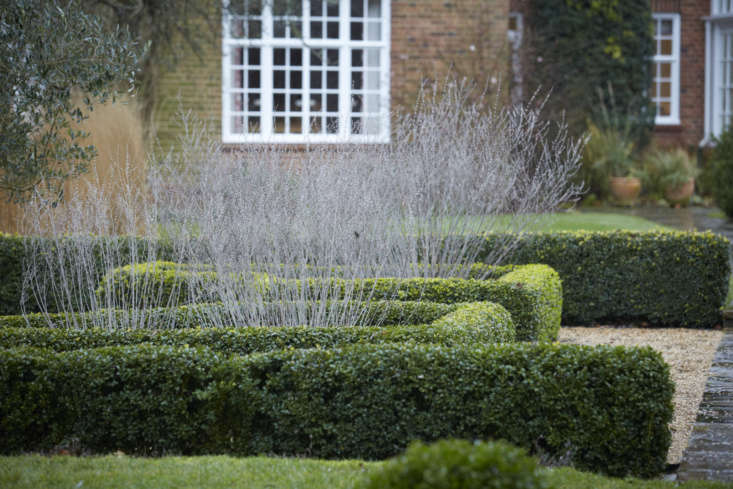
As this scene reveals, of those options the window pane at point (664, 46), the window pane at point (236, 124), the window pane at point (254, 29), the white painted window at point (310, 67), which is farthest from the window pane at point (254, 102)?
the window pane at point (664, 46)

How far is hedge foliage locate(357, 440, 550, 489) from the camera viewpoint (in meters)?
1.99

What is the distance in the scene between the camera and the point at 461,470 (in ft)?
6.59

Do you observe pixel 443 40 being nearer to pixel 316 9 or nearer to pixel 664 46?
pixel 316 9

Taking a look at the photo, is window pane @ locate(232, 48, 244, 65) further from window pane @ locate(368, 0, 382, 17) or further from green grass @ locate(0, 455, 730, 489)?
green grass @ locate(0, 455, 730, 489)

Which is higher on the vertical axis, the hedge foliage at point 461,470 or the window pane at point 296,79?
the window pane at point 296,79

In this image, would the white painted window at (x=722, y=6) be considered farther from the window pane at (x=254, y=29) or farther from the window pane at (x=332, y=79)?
the window pane at (x=254, y=29)

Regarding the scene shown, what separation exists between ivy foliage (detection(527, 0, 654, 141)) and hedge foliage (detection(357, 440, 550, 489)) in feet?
43.0

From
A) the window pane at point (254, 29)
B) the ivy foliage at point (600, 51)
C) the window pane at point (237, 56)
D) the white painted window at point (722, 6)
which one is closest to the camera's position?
the window pane at point (254, 29)

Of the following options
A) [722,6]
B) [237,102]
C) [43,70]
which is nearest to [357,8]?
[237,102]

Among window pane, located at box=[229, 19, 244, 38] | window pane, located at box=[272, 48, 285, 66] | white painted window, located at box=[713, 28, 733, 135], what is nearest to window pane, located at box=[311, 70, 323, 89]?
window pane, located at box=[272, 48, 285, 66]

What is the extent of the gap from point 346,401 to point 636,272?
13.7 ft

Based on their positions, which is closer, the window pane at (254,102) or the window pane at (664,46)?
the window pane at (254,102)

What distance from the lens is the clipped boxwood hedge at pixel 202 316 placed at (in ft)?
15.9

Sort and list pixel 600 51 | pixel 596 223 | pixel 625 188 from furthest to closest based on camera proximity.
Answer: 1. pixel 600 51
2. pixel 625 188
3. pixel 596 223
